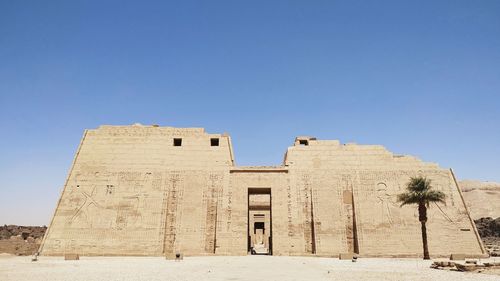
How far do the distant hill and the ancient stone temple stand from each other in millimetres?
28454

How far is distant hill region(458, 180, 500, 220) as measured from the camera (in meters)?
49.8

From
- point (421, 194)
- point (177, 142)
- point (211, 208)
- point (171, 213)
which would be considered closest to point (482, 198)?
point (421, 194)

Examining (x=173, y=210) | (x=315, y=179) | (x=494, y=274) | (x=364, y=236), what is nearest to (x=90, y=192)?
(x=173, y=210)

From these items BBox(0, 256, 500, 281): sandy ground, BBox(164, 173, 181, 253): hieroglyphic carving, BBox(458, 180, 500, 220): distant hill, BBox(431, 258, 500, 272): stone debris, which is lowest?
BBox(0, 256, 500, 281): sandy ground

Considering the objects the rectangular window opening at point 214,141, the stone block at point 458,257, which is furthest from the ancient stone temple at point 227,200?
the stone block at point 458,257

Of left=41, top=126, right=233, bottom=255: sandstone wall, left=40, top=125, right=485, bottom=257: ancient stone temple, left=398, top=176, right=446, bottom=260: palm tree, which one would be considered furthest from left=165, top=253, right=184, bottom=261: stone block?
left=398, top=176, right=446, bottom=260: palm tree

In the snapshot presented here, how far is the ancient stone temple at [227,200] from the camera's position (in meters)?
24.7

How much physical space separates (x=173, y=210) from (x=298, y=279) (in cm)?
1620

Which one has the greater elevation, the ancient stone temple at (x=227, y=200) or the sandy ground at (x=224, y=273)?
the ancient stone temple at (x=227, y=200)

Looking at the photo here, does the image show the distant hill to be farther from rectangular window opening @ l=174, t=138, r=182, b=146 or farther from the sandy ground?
the sandy ground

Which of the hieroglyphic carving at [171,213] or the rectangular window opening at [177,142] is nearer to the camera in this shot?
the hieroglyphic carving at [171,213]

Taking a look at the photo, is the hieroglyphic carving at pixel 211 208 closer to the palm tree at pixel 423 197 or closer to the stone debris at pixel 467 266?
the palm tree at pixel 423 197

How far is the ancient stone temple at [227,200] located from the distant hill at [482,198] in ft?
93.4

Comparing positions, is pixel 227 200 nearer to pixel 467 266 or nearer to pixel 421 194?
pixel 421 194
